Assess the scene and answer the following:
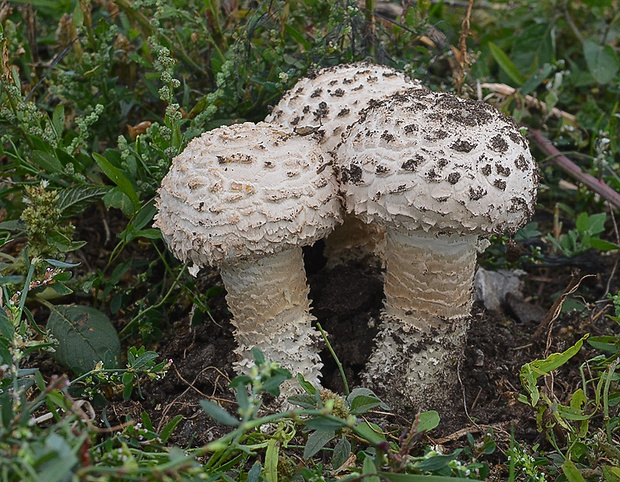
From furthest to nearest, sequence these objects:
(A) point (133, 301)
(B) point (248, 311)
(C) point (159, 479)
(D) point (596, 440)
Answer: (A) point (133, 301)
(B) point (248, 311)
(D) point (596, 440)
(C) point (159, 479)

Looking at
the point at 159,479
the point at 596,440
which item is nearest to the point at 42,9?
the point at 159,479

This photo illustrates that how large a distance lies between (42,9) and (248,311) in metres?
3.25

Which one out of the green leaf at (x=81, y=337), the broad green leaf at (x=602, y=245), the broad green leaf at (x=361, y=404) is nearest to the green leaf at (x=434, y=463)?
the broad green leaf at (x=361, y=404)

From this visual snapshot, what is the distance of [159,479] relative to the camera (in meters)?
1.46

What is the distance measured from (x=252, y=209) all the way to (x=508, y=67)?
2.93 m

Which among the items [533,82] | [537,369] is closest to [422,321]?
[537,369]

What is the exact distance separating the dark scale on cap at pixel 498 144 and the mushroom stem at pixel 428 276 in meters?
0.41

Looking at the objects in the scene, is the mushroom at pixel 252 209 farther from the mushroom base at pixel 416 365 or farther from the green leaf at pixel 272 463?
the green leaf at pixel 272 463

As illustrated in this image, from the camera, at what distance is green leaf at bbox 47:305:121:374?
9.65 feet

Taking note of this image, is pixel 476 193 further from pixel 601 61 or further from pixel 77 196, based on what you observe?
pixel 601 61

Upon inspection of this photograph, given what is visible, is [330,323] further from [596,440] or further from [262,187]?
[596,440]

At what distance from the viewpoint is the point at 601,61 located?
467 cm

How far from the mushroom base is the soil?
68mm

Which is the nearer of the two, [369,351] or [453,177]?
[453,177]
